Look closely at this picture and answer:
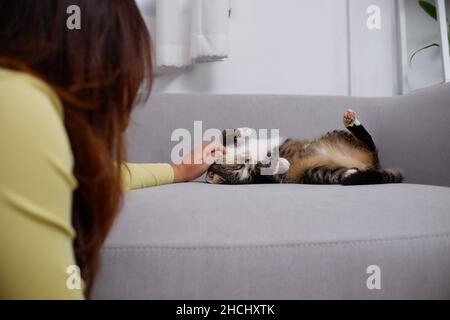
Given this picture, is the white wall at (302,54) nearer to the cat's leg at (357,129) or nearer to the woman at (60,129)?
the cat's leg at (357,129)

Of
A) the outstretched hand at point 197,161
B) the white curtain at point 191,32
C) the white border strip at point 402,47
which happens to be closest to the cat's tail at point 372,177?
the outstretched hand at point 197,161

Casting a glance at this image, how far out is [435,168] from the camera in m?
1.03

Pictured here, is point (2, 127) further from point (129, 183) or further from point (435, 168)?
point (435, 168)

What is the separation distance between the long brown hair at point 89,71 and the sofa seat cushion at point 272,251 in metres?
0.10

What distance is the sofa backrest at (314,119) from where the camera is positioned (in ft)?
3.45

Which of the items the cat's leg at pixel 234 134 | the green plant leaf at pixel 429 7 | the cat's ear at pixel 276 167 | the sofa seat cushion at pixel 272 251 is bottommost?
the sofa seat cushion at pixel 272 251

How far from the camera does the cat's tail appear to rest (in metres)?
1.02

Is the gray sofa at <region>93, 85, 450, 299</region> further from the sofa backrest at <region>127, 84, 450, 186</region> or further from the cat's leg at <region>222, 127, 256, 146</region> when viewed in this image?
the cat's leg at <region>222, 127, 256, 146</region>

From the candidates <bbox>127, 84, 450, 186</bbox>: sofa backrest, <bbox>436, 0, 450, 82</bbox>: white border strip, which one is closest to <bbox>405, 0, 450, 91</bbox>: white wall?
<bbox>436, 0, 450, 82</bbox>: white border strip

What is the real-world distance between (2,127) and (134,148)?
2.93 feet

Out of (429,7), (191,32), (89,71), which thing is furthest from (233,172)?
(429,7)

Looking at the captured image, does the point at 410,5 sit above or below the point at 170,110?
above
